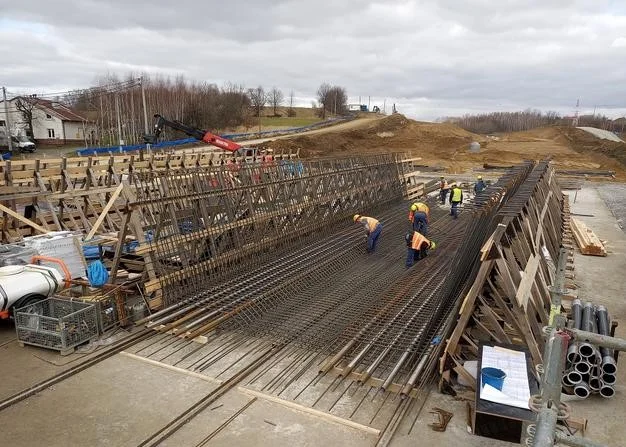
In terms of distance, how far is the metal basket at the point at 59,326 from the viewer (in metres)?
6.35

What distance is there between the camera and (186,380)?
570cm

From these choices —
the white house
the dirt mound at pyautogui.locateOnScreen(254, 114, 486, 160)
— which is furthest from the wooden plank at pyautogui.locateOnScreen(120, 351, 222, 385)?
the white house

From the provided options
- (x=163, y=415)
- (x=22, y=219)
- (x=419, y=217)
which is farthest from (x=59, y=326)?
(x=419, y=217)

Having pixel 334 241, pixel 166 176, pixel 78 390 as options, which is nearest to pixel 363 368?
pixel 78 390

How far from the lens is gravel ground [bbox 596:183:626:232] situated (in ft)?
58.7

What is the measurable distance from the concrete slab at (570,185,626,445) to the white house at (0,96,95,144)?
51.0m

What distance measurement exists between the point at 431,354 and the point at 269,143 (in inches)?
1399

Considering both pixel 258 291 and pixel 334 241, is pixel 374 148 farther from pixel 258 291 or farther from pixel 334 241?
pixel 258 291

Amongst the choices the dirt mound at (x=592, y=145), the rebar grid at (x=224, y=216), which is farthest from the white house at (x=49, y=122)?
the dirt mound at (x=592, y=145)

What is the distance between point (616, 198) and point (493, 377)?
23.1 metres

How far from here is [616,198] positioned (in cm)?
2323

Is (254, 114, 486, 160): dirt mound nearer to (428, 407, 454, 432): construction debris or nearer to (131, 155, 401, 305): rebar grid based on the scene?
(131, 155, 401, 305): rebar grid

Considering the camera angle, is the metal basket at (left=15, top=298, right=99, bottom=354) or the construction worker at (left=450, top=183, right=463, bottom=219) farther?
the construction worker at (left=450, top=183, right=463, bottom=219)

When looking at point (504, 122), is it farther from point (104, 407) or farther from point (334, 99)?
point (104, 407)
